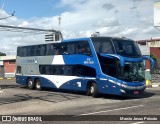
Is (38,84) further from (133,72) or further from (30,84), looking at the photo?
(133,72)

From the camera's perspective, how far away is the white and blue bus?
22.0 m

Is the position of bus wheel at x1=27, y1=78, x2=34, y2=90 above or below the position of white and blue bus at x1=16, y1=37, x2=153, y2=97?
below

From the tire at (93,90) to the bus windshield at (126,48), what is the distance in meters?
2.96

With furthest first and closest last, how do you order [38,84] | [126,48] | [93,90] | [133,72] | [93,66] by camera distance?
1. [38,84]
2. [93,90]
3. [93,66]
4. [126,48]
5. [133,72]

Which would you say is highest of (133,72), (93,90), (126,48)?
(126,48)

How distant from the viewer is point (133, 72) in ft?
72.8

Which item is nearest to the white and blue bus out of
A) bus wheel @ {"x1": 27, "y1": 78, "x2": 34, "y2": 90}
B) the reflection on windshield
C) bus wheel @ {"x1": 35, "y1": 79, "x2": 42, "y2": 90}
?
the reflection on windshield

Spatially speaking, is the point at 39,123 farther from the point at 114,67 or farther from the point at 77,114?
the point at 114,67

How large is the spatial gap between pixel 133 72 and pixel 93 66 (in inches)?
108

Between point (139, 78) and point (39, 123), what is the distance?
10.9m

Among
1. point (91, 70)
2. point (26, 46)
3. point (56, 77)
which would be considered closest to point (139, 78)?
point (91, 70)

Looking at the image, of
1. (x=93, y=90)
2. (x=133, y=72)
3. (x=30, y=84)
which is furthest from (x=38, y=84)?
(x=133, y=72)

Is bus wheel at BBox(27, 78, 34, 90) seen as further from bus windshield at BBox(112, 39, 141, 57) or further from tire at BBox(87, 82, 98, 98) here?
bus windshield at BBox(112, 39, 141, 57)

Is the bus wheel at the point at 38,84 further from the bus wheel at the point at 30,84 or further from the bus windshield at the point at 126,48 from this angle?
the bus windshield at the point at 126,48
